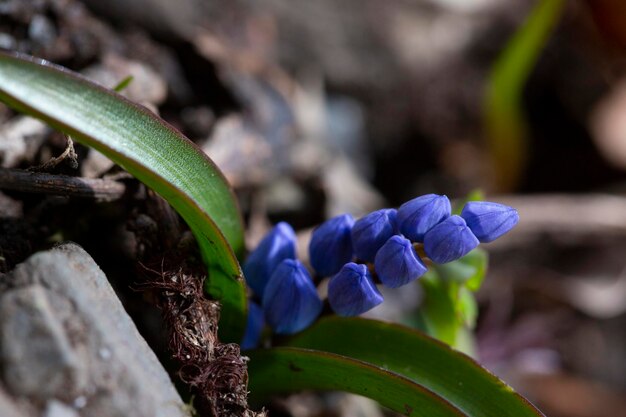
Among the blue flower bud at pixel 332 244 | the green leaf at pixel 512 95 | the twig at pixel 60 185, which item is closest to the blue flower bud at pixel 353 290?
the blue flower bud at pixel 332 244

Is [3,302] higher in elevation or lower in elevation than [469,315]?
higher

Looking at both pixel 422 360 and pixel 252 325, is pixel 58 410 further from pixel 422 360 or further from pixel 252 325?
pixel 422 360

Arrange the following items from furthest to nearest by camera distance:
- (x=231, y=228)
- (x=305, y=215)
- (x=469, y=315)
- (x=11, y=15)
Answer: (x=305, y=215), (x=11, y=15), (x=469, y=315), (x=231, y=228)

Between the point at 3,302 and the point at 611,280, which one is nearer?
the point at 3,302

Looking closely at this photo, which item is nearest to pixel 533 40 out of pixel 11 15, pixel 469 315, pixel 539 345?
pixel 539 345

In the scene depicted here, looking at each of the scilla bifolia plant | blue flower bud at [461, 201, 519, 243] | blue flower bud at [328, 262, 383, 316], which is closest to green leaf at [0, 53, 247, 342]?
the scilla bifolia plant

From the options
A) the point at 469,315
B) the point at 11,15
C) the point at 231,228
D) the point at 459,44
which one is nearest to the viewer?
the point at 231,228

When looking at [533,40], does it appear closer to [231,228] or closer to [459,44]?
[459,44]
